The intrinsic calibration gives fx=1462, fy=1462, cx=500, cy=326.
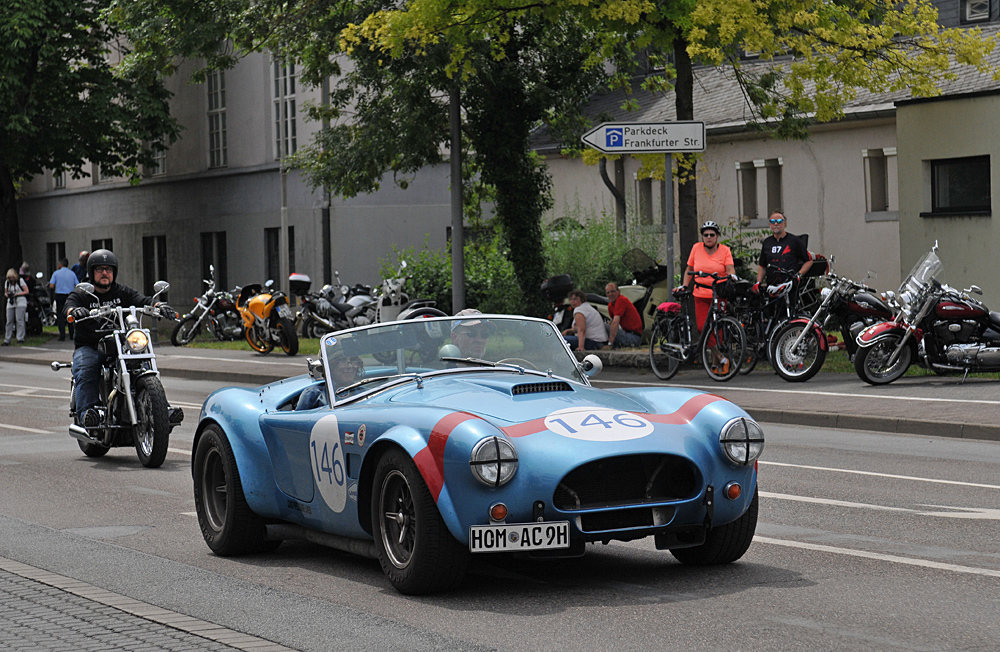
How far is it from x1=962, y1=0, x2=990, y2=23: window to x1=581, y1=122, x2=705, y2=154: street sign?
921 inches

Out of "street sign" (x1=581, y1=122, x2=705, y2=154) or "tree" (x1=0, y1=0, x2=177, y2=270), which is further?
"tree" (x1=0, y1=0, x2=177, y2=270)

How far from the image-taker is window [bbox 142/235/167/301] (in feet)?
158

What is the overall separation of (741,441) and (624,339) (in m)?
16.0

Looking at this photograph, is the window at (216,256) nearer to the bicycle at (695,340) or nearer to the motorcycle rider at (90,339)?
the bicycle at (695,340)

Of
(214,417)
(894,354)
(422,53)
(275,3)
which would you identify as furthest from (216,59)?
(214,417)

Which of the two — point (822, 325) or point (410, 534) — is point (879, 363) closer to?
point (822, 325)

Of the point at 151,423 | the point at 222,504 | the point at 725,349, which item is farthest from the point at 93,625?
the point at 725,349

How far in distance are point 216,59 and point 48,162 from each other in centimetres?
1160

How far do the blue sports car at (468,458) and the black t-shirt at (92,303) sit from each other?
471 cm

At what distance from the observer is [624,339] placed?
22.4 metres

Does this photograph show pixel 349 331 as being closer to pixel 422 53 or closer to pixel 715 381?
pixel 715 381

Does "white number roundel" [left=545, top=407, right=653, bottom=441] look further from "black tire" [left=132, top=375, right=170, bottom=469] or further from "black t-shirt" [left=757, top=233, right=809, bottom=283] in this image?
"black t-shirt" [left=757, top=233, right=809, bottom=283]

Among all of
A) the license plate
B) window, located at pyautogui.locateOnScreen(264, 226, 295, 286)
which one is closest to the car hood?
the license plate

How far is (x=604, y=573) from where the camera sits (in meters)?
6.93
